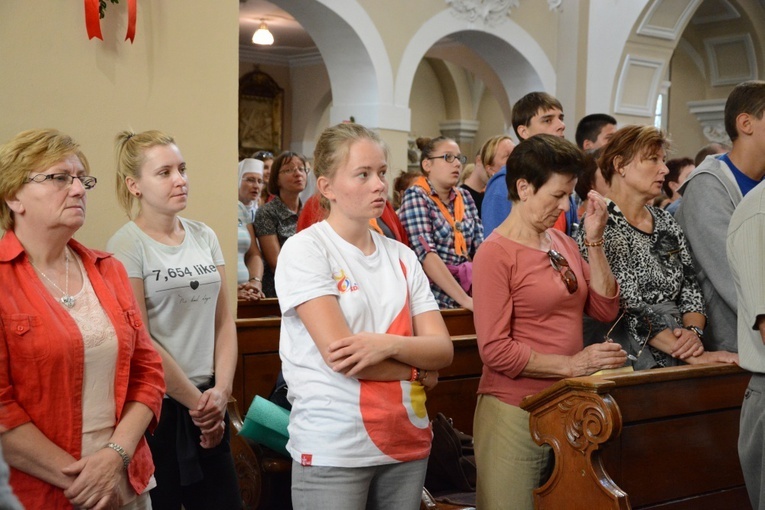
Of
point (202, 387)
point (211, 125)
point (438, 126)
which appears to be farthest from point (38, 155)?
point (438, 126)

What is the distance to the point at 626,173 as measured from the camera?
2945 millimetres

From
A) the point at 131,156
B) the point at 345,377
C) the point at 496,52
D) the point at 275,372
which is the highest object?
the point at 496,52

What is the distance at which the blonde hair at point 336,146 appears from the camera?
7.22 ft

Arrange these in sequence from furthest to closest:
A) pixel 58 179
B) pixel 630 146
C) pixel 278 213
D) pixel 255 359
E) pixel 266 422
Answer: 1. pixel 278 213
2. pixel 255 359
3. pixel 630 146
4. pixel 266 422
5. pixel 58 179

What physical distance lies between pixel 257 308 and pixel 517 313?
1.88 m

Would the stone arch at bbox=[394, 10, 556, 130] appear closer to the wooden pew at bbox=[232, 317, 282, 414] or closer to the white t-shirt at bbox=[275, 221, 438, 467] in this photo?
the wooden pew at bbox=[232, 317, 282, 414]

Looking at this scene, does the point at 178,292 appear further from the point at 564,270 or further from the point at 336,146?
the point at 564,270

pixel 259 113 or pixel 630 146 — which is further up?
pixel 259 113

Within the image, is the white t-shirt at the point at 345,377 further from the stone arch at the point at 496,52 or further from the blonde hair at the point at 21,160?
the stone arch at the point at 496,52

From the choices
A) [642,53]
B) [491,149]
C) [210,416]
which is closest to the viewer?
[210,416]

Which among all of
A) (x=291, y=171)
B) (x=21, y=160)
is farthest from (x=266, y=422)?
(x=291, y=171)

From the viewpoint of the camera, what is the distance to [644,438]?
2.57 m

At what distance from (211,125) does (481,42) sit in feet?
19.1

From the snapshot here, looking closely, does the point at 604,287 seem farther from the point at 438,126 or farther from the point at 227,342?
the point at 438,126
